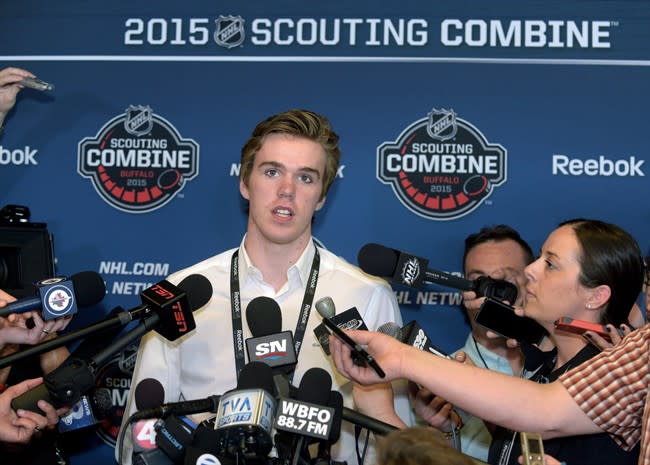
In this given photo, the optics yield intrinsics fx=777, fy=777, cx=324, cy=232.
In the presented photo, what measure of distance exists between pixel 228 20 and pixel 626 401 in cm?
237

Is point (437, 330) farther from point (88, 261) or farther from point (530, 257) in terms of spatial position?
point (88, 261)

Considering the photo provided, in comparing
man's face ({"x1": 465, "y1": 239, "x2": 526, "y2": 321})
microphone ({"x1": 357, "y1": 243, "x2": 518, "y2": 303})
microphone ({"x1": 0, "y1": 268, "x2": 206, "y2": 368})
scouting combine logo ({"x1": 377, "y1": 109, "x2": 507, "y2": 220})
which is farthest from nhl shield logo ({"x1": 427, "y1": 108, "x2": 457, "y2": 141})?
microphone ({"x1": 0, "y1": 268, "x2": 206, "y2": 368})

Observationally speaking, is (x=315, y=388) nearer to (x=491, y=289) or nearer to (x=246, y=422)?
(x=246, y=422)

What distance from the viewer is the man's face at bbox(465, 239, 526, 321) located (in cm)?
304

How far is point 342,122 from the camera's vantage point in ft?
11.0

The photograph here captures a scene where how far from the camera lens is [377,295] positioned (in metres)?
2.65

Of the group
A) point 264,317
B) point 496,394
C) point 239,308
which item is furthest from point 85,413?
point 496,394

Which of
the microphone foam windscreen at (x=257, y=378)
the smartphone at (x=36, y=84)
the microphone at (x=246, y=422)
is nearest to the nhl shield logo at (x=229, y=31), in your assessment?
the smartphone at (x=36, y=84)

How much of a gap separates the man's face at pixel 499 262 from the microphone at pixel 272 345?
130 cm

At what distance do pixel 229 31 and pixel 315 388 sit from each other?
2.25 meters

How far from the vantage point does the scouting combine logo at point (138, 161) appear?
3.43 metres

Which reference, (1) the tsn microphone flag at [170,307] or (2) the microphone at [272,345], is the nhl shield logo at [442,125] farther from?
(1) the tsn microphone flag at [170,307]

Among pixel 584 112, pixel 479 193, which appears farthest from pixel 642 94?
pixel 479 193

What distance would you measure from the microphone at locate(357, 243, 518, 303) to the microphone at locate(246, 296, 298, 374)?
1.81ft
